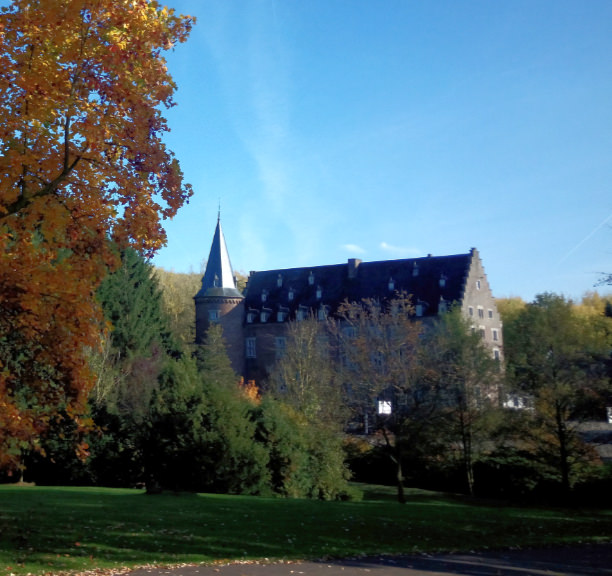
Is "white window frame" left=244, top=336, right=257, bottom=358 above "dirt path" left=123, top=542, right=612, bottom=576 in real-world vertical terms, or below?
above

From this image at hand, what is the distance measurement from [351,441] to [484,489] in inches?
326

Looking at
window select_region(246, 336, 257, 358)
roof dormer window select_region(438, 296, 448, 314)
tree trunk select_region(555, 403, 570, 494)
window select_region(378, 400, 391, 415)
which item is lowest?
tree trunk select_region(555, 403, 570, 494)

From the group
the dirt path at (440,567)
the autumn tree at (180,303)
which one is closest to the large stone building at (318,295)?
the autumn tree at (180,303)

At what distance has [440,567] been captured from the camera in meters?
13.0

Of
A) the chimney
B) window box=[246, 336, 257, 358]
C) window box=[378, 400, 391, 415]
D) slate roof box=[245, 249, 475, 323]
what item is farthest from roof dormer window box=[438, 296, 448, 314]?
window box=[378, 400, 391, 415]

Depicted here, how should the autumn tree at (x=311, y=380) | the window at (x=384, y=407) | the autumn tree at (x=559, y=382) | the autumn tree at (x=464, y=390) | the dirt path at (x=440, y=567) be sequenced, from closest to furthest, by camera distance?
1. the dirt path at (x=440, y=567)
2. the window at (x=384, y=407)
3. the autumn tree at (x=559, y=382)
4. the autumn tree at (x=464, y=390)
5. the autumn tree at (x=311, y=380)

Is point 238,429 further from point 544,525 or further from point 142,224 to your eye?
point 142,224

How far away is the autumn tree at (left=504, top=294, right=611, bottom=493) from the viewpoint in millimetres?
34531

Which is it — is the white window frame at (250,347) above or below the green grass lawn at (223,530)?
above

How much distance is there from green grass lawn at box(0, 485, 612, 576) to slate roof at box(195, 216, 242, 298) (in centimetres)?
4901

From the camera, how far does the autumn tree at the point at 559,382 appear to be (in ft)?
113

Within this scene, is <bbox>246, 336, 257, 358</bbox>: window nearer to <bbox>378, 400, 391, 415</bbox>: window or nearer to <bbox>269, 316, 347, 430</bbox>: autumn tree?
<bbox>269, 316, 347, 430</bbox>: autumn tree

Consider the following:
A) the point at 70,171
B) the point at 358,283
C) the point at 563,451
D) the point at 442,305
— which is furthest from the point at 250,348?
the point at 70,171

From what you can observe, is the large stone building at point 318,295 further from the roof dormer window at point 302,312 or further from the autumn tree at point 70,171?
the autumn tree at point 70,171
